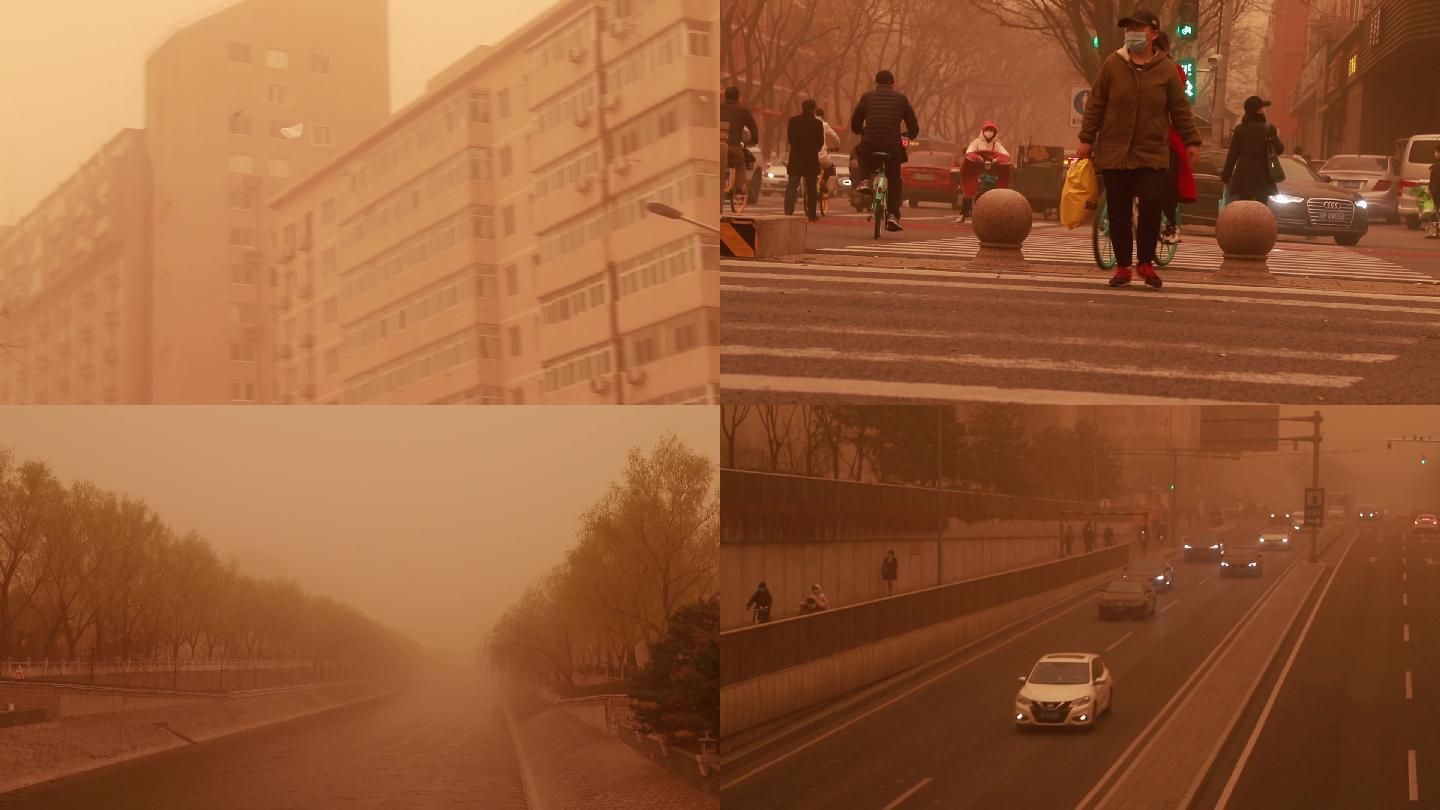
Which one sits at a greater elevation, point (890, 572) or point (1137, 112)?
point (1137, 112)

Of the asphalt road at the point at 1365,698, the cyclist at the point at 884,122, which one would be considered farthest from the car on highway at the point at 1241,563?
the cyclist at the point at 884,122

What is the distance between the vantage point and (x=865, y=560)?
11.7 meters

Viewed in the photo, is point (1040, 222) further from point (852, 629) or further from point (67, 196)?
point (67, 196)

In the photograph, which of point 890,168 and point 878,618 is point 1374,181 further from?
point 878,618

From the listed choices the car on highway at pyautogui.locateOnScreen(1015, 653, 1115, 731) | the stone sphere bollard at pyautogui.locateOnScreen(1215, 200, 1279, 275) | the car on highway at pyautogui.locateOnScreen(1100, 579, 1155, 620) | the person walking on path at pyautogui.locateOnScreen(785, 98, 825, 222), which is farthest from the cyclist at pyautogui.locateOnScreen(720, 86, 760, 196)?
the car on highway at pyautogui.locateOnScreen(1015, 653, 1115, 731)

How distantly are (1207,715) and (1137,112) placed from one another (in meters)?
4.35

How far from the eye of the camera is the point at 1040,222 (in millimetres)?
22922

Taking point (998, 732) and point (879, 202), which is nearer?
point (998, 732)

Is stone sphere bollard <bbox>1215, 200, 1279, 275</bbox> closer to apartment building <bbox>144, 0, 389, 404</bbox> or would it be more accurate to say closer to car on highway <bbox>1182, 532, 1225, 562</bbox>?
car on highway <bbox>1182, 532, 1225, 562</bbox>

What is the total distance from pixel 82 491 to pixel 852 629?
5.56 m

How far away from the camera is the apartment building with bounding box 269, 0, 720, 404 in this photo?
620cm

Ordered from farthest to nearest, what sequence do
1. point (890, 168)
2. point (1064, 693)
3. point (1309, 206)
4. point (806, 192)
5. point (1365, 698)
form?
point (1309, 206)
point (806, 192)
point (890, 168)
point (1064, 693)
point (1365, 698)

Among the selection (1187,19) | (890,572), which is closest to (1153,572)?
(890,572)

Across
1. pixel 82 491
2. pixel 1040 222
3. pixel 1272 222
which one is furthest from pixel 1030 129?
pixel 82 491
